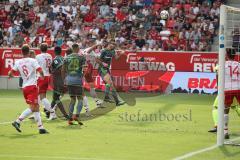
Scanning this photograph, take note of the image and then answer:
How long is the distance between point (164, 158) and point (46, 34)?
22.9 m

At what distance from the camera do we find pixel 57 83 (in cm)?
1959

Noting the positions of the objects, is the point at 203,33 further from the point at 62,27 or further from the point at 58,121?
the point at 58,121

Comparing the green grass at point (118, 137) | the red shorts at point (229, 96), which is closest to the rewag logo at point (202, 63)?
the green grass at point (118, 137)

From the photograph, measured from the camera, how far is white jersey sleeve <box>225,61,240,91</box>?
15625 millimetres

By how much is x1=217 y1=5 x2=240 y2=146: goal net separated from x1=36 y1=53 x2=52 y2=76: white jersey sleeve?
552 centimetres

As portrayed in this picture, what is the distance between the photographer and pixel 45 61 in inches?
753

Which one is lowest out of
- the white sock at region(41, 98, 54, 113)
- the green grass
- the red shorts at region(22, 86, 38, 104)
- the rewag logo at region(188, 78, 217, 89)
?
the rewag logo at region(188, 78, 217, 89)

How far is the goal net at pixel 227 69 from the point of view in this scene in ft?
46.3

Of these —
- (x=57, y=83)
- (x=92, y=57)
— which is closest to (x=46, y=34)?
(x=92, y=57)

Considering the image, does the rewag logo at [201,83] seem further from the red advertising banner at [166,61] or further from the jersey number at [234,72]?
the jersey number at [234,72]

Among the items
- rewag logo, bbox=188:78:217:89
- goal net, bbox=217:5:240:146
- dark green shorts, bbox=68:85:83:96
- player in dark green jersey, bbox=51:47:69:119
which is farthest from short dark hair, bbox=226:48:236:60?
rewag logo, bbox=188:78:217:89

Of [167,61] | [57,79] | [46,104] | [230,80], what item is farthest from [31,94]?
[167,61]

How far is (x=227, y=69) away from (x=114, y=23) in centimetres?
1927

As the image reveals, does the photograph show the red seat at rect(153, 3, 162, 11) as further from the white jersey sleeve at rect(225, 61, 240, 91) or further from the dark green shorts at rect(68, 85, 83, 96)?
the white jersey sleeve at rect(225, 61, 240, 91)
